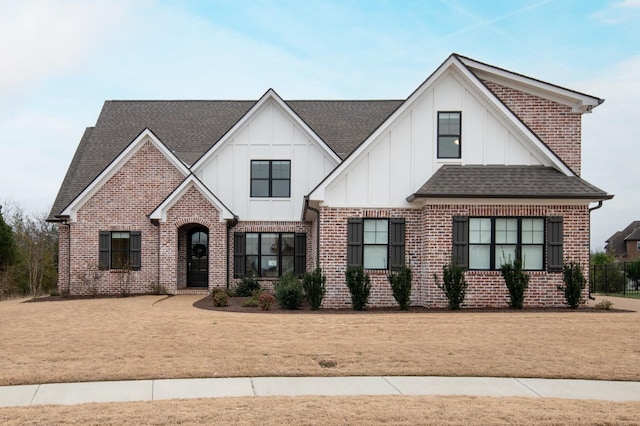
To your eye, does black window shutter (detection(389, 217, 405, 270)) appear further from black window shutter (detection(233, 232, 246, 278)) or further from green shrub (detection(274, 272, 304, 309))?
black window shutter (detection(233, 232, 246, 278))

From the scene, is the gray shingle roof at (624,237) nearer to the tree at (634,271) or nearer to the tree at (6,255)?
the tree at (634,271)

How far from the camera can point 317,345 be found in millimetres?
12055

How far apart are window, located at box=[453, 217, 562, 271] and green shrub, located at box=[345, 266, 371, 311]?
279 centimetres

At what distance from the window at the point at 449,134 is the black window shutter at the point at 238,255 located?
1006 cm

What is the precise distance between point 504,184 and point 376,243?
4140 millimetres

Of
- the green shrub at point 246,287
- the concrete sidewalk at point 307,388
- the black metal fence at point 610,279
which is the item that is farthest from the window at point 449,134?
the black metal fence at point 610,279

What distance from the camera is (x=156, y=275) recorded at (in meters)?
26.1

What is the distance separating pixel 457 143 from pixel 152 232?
13.4 metres

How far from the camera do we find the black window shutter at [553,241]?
18.5 meters

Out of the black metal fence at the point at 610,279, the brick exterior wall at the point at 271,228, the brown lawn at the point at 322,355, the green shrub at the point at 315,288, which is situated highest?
the brick exterior wall at the point at 271,228

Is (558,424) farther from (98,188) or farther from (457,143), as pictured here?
(98,188)

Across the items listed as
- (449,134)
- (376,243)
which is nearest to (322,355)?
(376,243)

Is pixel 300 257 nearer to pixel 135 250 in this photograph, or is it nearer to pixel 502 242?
pixel 135 250

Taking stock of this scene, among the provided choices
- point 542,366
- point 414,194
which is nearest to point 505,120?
point 414,194
